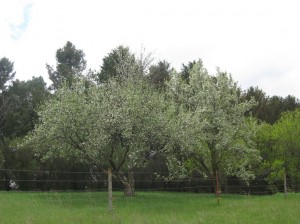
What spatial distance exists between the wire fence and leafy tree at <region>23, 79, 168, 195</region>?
24.7 feet

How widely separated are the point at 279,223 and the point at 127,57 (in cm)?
2241

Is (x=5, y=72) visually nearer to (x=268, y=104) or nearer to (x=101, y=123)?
(x=268, y=104)

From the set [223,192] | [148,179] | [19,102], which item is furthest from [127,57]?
[19,102]

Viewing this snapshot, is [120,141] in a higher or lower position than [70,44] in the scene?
lower

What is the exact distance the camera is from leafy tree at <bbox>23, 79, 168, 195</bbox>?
2069 centimetres

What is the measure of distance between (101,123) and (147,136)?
117 inches

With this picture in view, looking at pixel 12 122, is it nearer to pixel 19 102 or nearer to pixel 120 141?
pixel 19 102

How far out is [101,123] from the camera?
20.6 metres

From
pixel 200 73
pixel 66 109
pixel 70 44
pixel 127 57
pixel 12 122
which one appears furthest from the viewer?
pixel 70 44

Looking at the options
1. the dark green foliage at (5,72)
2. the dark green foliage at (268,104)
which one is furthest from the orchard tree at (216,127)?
the dark green foliage at (5,72)

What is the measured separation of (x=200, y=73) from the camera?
28594 millimetres

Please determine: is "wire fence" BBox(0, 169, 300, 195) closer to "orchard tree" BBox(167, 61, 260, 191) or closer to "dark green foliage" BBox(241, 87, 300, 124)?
"orchard tree" BBox(167, 61, 260, 191)

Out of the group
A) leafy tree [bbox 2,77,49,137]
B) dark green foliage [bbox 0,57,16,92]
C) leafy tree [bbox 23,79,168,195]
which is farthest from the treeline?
dark green foliage [bbox 0,57,16,92]

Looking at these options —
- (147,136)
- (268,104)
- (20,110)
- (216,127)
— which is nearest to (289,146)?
(216,127)
